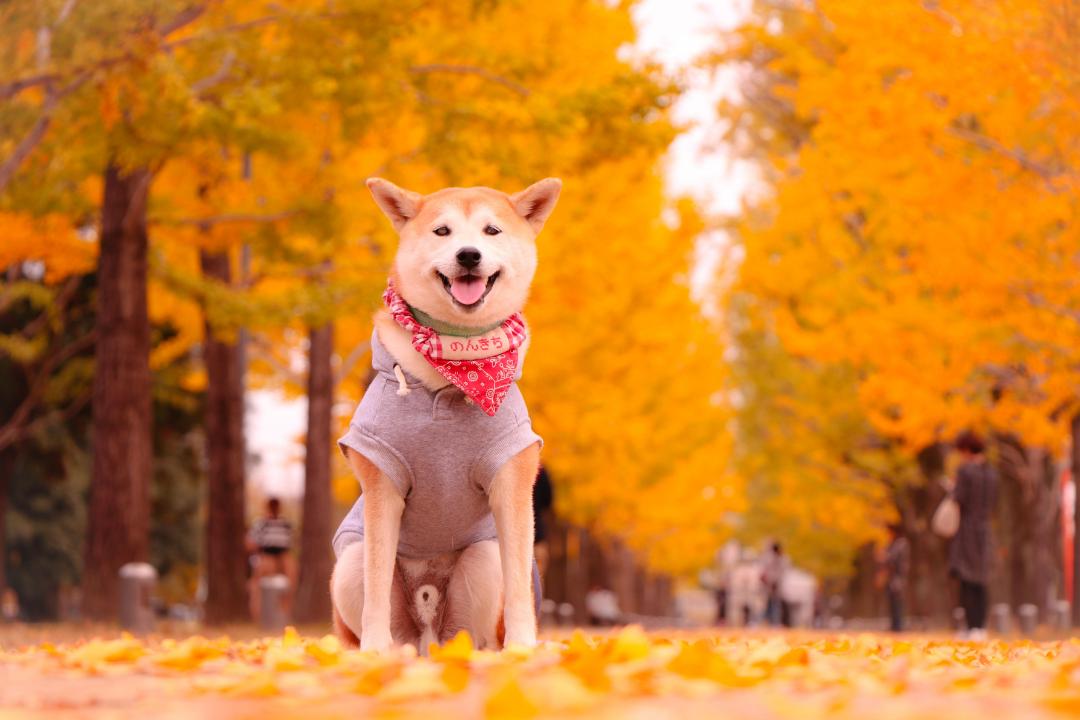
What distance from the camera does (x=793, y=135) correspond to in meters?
24.9

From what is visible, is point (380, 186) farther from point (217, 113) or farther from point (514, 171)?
point (514, 171)

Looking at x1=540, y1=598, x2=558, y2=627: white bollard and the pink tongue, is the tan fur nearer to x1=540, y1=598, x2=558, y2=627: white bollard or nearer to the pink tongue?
the pink tongue

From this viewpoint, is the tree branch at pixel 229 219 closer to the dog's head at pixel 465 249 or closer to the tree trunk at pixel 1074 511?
the dog's head at pixel 465 249

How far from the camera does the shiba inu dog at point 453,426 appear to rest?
17.4 feet

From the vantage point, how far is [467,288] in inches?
211

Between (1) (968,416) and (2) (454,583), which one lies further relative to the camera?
(1) (968,416)

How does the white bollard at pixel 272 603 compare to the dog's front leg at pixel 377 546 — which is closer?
the dog's front leg at pixel 377 546

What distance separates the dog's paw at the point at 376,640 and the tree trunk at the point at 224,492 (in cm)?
1184

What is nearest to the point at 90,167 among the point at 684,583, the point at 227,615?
the point at 227,615

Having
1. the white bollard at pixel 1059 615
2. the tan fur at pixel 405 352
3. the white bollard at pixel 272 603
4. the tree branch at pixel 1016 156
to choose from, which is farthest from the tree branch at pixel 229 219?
the white bollard at pixel 1059 615

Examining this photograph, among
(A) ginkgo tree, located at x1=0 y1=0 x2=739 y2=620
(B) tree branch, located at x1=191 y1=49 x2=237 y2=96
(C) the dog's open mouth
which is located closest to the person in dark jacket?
(A) ginkgo tree, located at x1=0 y1=0 x2=739 y2=620

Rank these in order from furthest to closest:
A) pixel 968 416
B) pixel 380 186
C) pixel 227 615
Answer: pixel 968 416
pixel 227 615
pixel 380 186

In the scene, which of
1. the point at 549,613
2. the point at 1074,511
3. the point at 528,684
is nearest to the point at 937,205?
the point at 1074,511

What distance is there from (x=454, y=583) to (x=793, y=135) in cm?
2035
